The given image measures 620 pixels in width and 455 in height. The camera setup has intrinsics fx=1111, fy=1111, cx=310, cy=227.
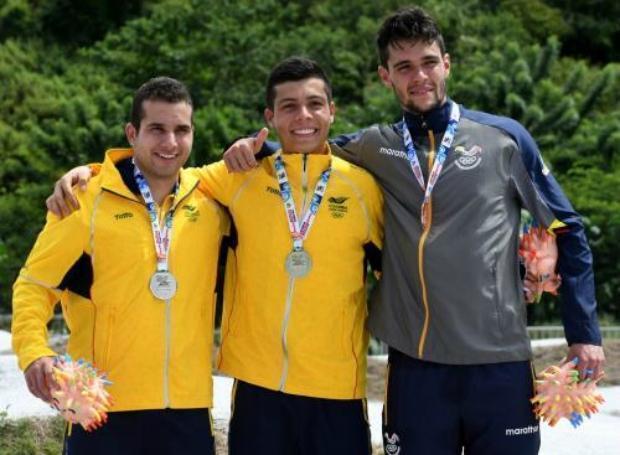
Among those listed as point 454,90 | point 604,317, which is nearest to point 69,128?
point 454,90

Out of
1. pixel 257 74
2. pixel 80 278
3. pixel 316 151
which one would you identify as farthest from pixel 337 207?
pixel 257 74

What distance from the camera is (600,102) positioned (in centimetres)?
2069

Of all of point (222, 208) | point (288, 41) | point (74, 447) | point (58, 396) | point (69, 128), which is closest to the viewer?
point (58, 396)

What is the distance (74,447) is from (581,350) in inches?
90.9

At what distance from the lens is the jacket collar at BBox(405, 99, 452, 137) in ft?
16.9

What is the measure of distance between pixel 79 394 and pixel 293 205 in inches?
51.9

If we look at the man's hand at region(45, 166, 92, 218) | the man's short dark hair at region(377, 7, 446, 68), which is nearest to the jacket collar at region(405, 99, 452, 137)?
the man's short dark hair at region(377, 7, 446, 68)

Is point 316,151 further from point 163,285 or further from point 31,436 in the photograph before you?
point 31,436

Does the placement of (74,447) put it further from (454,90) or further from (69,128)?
(454,90)

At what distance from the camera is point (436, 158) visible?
503 centimetres

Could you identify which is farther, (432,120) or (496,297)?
(432,120)

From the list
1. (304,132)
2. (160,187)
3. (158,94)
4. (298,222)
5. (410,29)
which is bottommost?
(298,222)

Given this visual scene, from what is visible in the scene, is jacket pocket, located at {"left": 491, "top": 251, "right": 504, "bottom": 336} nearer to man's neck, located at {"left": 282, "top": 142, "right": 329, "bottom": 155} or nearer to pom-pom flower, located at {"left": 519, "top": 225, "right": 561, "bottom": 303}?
pom-pom flower, located at {"left": 519, "top": 225, "right": 561, "bottom": 303}

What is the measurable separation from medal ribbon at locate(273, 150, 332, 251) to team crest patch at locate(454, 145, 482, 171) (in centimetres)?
64
